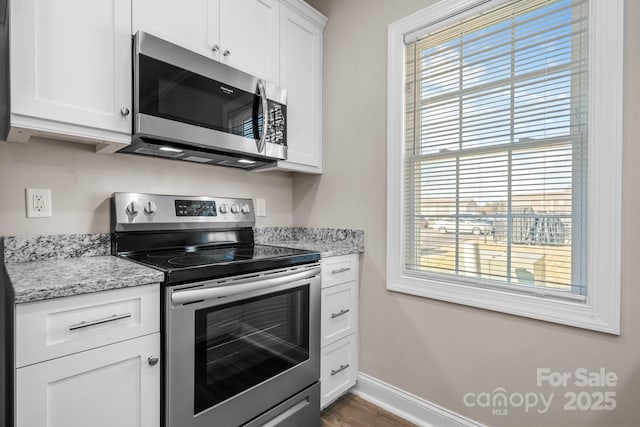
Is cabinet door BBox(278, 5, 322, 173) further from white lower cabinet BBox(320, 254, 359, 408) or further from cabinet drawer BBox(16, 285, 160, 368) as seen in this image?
cabinet drawer BBox(16, 285, 160, 368)

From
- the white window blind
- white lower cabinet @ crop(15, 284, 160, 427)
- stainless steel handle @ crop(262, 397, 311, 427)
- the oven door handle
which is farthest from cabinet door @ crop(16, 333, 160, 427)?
the white window blind

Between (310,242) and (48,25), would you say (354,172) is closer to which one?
(310,242)

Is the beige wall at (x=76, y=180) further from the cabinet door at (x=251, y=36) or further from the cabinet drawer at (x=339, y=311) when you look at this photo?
the cabinet drawer at (x=339, y=311)

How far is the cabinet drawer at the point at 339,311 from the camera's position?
1.79 metres

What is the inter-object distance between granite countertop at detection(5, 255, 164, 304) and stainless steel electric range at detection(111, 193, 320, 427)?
9 cm

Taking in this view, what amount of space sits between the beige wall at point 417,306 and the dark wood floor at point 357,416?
17cm

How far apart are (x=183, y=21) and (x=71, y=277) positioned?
3.97ft

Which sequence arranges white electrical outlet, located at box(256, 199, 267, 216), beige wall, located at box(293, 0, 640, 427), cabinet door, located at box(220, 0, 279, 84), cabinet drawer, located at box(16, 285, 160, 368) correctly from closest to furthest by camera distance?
1. cabinet drawer, located at box(16, 285, 160, 368)
2. beige wall, located at box(293, 0, 640, 427)
3. cabinet door, located at box(220, 0, 279, 84)
4. white electrical outlet, located at box(256, 199, 267, 216)

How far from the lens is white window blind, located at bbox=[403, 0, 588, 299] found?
1341 mm

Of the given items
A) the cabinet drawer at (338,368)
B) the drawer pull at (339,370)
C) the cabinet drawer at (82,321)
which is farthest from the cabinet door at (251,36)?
the drawer pull at (339,370)

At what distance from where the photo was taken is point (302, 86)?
2.10 metres

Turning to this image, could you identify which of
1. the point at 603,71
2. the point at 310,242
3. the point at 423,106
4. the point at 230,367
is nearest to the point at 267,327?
the point at 230,367

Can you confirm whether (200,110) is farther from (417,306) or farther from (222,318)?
(417,306)

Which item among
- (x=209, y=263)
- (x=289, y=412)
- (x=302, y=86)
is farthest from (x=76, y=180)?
(x=289, y=412)
